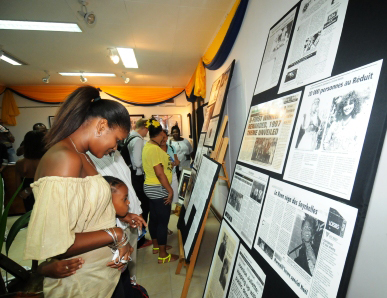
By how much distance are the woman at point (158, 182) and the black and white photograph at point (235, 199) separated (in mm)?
894

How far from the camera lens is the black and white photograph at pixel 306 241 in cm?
63

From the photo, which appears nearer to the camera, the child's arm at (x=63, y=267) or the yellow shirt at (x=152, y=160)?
the child's arm at (x=63, y=267)

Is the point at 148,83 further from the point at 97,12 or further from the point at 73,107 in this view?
the point at 73,107

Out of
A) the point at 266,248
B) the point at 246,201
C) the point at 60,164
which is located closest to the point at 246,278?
the point at 266,248

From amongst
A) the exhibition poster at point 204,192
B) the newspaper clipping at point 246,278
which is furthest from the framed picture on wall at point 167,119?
the newspaper clipping at point 246,278

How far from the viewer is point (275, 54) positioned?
1177mm

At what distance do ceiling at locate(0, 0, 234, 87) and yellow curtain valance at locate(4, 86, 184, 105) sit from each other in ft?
2.32

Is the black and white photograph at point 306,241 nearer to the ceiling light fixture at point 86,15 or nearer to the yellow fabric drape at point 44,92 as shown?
the ceiling light fixture at point 86,15

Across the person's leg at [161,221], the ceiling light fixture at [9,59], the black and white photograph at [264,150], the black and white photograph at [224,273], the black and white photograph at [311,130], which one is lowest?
the person's leg at [161,221]

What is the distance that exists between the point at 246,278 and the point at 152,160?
133 cm

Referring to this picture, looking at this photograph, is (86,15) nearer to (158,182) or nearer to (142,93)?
(158,182)

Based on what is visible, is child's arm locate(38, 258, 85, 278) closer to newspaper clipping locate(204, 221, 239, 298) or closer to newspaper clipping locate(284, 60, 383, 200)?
newspaper clipping locate(204, 221, 239, 298)

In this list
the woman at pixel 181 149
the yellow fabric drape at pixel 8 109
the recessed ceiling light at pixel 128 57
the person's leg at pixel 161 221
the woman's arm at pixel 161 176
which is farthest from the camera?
the yellow fabric drape at pixel 8 109

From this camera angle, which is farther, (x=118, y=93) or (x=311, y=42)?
(x=118, y=93)
